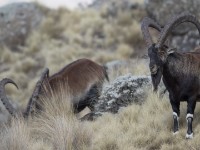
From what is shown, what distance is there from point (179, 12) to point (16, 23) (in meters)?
11.8

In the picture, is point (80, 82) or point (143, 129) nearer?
point (143, 129)

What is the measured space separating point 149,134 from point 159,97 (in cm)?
185

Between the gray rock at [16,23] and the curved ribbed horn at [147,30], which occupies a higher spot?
the curved ribbed horn at [147,30]

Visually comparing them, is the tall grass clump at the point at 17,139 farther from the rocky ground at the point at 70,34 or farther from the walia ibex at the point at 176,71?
the rocky ground at the point at 70,34

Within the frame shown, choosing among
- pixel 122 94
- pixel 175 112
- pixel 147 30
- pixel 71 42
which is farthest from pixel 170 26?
pixel 71 42

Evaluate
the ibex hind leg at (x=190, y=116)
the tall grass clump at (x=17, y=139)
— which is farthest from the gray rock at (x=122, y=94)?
the ibex hind leg at (x=190, y=116)

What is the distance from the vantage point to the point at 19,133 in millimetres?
9180

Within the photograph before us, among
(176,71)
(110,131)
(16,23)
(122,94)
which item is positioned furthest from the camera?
(16,23)

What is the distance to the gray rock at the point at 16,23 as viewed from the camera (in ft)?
94.0

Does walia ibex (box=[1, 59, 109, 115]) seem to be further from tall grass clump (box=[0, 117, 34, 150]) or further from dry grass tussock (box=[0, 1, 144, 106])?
dry grass tussock (box=[0, 1, 144, 106])

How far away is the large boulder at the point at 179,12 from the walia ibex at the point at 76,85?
8110 millimetres

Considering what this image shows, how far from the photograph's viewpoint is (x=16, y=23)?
94.8 ft

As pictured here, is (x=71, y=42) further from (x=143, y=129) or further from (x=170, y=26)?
(x=170, y=26)

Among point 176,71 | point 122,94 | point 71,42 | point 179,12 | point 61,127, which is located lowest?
point 71,42
